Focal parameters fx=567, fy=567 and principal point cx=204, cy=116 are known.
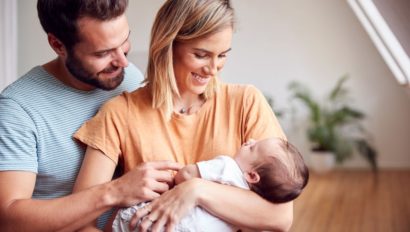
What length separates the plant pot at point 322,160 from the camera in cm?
588

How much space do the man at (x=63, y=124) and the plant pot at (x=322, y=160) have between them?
4.59 meters

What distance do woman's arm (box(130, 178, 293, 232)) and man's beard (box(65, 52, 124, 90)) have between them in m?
0.34

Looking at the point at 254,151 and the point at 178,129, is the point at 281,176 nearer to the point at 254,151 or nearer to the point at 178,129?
the point at 254,151

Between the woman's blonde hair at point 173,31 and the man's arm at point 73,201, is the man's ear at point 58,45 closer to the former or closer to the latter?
the woman's blonde hair at point 173,31

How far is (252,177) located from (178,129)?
219mm

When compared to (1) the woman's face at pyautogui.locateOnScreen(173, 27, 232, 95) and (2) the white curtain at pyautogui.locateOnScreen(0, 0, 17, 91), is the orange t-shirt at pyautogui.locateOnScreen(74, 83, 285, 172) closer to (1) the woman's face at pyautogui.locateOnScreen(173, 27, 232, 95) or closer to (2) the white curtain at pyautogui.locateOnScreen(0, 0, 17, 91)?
(1) the woman's face at pyautogui.locateOnScreen(173, 27, 232, 95)

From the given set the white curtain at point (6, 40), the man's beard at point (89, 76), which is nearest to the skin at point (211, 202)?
the man's beard at point (89, 76)

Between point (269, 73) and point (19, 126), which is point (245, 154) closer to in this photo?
point (19, 126)

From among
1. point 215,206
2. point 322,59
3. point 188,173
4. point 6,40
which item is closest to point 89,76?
point 188,173

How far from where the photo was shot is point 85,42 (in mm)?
1432

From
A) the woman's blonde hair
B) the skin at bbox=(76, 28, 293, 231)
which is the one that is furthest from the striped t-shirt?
the woman's blonde hair

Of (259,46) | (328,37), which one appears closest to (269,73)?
(259,46)

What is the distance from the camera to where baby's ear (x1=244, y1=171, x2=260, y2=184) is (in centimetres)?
131

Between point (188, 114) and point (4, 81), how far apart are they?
1910 millimetres
